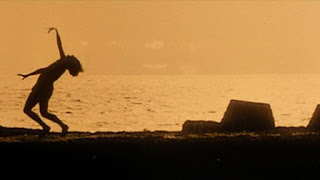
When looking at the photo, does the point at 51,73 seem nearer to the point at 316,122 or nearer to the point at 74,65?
the point at 74,65

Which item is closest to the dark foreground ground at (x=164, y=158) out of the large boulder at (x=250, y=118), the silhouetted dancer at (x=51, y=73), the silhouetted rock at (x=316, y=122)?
the silhouetted dancer at (x=51, y=73)

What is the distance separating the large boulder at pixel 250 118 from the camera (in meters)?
17.5

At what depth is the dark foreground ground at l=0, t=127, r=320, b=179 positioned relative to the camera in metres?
12.2

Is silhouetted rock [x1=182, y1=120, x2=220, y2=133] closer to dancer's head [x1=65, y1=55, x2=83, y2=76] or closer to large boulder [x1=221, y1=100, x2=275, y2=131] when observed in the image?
large boulder [x1=221, y1=100, x2=275, y2=131]

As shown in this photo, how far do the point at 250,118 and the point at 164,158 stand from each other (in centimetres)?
541

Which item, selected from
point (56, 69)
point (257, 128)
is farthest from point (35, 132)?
point (257, 128)

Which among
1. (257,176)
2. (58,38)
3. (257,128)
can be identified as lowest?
(257,176)

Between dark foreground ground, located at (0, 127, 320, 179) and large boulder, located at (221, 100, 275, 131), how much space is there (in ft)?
13.7

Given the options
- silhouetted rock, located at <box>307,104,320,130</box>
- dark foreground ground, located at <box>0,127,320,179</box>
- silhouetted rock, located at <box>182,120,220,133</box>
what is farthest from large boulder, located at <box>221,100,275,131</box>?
dark foreground ground, located at <box>0,127,320,179</box>

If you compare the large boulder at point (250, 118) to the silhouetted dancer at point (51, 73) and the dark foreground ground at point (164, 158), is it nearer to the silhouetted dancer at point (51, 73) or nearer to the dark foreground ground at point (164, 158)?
the silhouetted dancer at point (51, 73)

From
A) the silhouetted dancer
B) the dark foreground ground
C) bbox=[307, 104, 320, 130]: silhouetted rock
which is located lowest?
the dark foreground ground

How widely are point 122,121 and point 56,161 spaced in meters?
55.5

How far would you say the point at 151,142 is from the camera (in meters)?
12.9

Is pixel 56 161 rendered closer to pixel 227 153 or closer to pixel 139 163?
pixel 139 163
